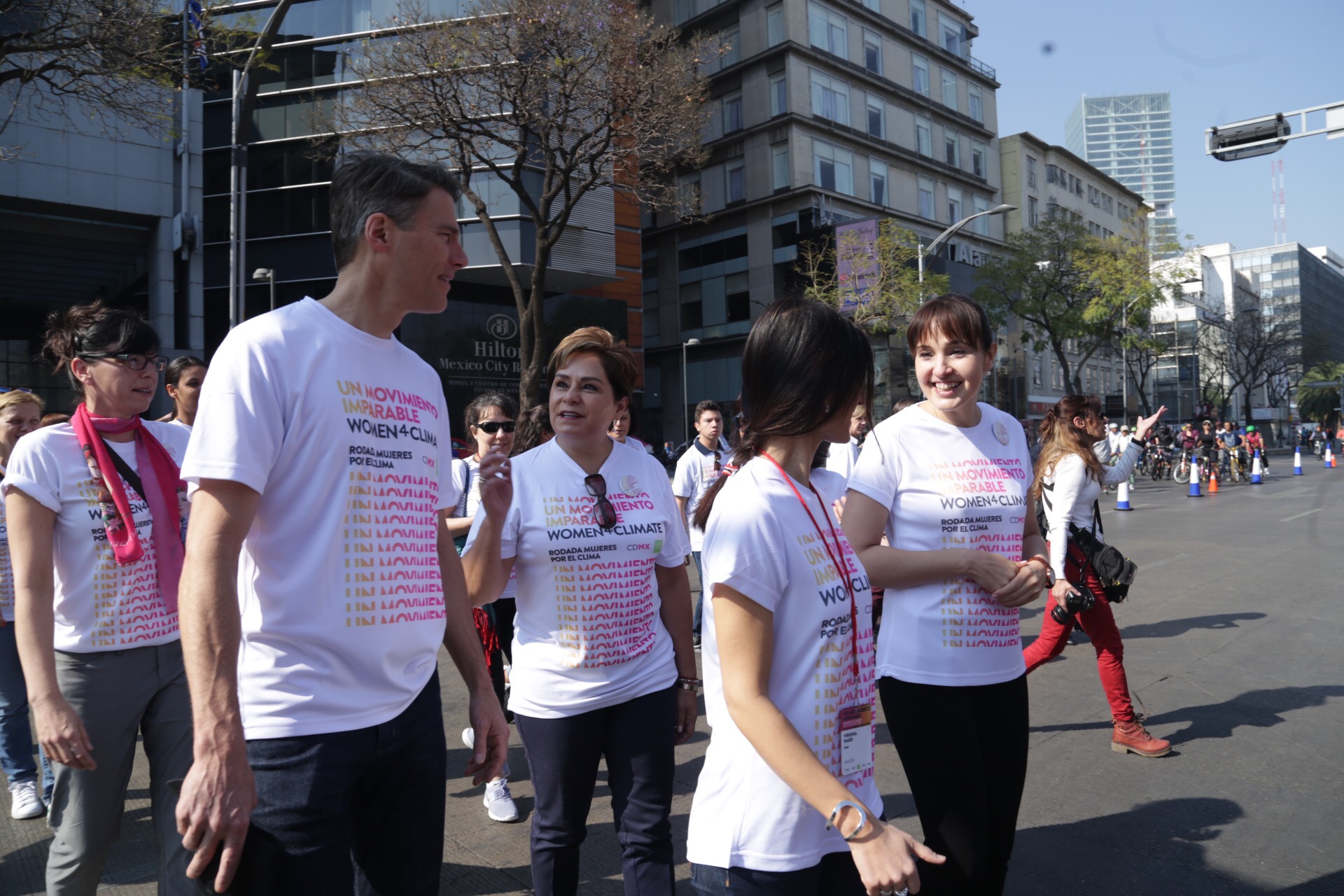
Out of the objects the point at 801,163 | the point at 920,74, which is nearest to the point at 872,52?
the point at 920,74

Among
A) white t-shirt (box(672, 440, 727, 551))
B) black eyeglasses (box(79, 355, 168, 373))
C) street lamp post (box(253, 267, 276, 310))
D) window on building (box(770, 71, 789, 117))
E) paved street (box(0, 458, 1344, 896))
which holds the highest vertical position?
window on building (box(770, 71, 789, 117))

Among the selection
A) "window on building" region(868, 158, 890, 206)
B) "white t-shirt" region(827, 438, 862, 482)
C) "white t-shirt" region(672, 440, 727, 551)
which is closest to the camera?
"white t-shirt" region(827, 438, 862, 482)

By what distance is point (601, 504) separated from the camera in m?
3.04

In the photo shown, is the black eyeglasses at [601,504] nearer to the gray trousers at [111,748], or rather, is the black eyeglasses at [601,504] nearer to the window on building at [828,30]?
the gray trousers at [111,748]

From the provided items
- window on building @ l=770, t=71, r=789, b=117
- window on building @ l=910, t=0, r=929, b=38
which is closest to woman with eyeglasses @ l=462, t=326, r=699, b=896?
window on building @ l=770, t=71, r=789, b=117

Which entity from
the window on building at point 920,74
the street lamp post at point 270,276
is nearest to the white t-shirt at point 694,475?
the street lamp post at point 270,276

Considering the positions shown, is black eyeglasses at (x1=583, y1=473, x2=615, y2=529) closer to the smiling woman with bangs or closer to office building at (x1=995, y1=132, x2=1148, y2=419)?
the smiling woman with bangs

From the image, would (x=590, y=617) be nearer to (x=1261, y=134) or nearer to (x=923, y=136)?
(x=1261, y=134)

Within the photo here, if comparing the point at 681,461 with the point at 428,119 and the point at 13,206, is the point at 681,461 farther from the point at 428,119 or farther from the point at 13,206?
the point at 13,206

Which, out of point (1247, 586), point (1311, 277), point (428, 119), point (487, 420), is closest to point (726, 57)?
point (428, 119)

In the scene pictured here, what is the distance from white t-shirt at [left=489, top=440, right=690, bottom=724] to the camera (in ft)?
9.32

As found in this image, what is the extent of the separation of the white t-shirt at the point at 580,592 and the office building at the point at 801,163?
3560 cm

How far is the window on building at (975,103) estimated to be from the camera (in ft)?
160

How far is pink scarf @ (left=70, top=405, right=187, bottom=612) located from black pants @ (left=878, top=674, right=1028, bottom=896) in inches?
87.4
